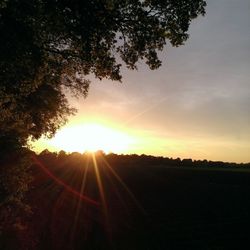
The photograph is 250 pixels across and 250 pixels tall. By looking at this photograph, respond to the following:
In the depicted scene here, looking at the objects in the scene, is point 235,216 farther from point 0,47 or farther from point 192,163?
point 192,163

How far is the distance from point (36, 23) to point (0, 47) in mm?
1277

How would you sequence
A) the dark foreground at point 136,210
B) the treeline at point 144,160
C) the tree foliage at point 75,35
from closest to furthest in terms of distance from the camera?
the tree foliage at point 75,35
the dark foreground at point 136,210
the treeline at point 144,160

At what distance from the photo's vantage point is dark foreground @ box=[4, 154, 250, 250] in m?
28.6

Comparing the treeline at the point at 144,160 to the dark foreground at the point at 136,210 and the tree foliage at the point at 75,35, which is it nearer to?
the dark foreground at the point at 136,210

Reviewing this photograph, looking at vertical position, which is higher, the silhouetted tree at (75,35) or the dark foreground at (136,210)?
the silhouetted tree at (75,35)

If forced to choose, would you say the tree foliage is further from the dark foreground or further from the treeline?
the treeline

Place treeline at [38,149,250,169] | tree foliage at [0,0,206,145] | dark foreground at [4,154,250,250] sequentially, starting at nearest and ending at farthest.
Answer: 1. tree foliage at [0,0,206,145]
2. dark foreground at [4,154,250,250]
3. treeline at [38,149,250,169]

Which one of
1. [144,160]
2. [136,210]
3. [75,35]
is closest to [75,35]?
[75,35]

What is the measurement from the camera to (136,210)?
4119 cm

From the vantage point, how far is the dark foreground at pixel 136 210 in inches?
1126

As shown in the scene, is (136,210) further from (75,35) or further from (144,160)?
(144,160)

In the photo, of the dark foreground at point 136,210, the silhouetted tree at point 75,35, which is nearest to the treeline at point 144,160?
the dark foreground at point 136,210

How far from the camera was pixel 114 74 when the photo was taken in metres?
17.0

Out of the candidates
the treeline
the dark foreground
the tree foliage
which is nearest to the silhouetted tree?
the tree foliage
